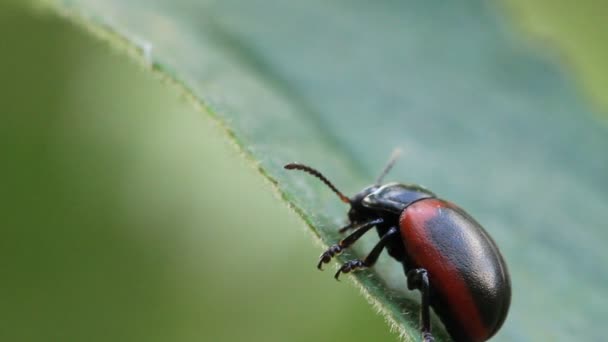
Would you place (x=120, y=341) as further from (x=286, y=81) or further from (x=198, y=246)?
(x=286, y=81)

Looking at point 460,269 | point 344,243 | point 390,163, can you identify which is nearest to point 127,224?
point 390,163

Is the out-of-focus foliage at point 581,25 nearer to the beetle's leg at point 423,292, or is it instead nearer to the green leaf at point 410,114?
the green leaf at point 410,114

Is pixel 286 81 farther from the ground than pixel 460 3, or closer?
closer

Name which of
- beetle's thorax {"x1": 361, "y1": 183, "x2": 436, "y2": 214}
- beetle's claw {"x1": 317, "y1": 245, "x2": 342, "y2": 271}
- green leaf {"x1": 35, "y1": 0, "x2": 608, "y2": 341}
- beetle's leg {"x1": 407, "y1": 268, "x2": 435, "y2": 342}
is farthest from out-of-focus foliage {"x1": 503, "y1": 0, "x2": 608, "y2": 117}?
beetle's claw {"x1": 317, "y1": 245, "x2": 342, "y2": 271}

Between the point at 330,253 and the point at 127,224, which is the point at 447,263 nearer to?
the point at 330,253

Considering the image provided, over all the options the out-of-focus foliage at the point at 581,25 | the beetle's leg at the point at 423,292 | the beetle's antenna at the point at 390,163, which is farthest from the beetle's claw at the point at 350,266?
the out-of-focus foliage at the point at 581,25

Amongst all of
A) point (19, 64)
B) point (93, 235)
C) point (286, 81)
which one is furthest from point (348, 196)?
point (19, 64)
